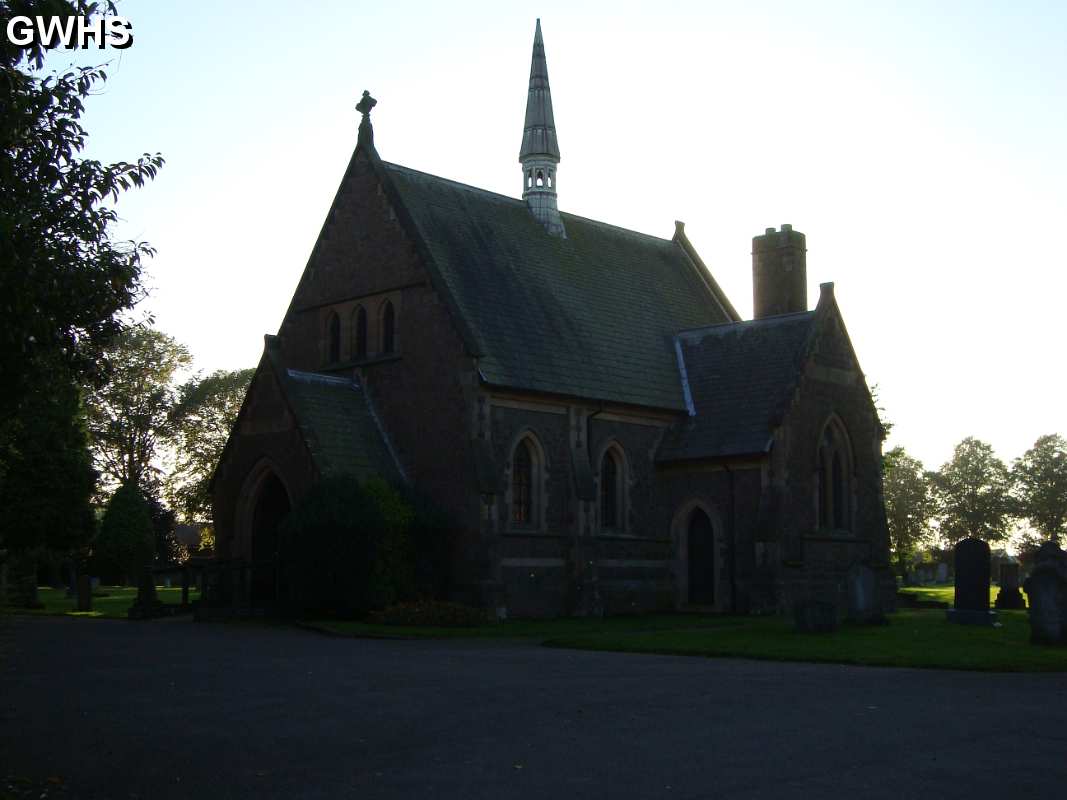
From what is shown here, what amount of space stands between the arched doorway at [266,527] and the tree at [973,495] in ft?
293

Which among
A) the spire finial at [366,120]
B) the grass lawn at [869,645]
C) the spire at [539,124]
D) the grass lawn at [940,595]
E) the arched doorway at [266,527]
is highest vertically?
the spire at [539,124]

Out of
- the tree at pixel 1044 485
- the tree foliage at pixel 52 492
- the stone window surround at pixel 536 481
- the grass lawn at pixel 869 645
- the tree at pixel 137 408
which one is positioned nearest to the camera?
the grass lawn at pixel 869 645

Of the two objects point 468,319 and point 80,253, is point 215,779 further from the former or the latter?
point 468,319

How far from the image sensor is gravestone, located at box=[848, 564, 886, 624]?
2927 centimetres

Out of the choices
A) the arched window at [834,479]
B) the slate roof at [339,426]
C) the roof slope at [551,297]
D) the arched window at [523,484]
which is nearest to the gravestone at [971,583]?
the arched window at [834,479]

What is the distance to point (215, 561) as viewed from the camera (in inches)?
1348

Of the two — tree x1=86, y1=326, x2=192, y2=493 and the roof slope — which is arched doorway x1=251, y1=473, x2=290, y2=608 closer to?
the roof slope

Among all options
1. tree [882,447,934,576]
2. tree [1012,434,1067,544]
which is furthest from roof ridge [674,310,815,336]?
tree [1012,434,1067,544]

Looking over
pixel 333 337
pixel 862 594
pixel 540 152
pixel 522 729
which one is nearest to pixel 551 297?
pixel 333 337

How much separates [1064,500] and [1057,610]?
9258 cm

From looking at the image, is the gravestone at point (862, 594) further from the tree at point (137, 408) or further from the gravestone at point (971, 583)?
the tree at point (137, 408)

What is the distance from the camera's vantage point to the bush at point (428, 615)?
1188 inches

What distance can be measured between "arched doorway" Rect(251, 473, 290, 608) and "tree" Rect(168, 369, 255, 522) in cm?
4025

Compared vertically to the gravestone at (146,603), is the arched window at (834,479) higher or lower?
higher
